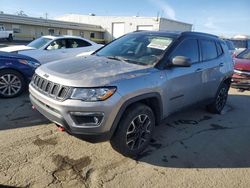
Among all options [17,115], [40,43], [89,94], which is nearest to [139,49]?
[89,94]

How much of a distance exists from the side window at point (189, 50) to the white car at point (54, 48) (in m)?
4.51

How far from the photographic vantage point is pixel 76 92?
10.0 feet

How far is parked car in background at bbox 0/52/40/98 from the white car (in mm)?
1926

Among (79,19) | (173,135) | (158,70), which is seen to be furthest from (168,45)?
(79,19)

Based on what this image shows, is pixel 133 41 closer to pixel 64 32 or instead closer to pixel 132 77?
pixel 132 77

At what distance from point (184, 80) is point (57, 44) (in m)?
5.98

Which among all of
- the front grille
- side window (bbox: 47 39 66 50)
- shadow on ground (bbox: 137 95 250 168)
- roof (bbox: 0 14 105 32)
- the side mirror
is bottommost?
shadow on ground (bbox: 137 95 250 168)

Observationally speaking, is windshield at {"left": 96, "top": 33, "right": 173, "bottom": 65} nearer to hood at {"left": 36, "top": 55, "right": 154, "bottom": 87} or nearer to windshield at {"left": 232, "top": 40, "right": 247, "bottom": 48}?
hood at {"left": 36, "top": 55, "right": 154, "bottom": 87}

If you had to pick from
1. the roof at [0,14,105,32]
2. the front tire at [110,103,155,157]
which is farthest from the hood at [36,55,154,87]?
the roof at [0,14,105,32]

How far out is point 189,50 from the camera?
4547 mm

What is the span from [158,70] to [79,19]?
56.9 meters

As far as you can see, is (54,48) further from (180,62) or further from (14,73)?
(180,62)

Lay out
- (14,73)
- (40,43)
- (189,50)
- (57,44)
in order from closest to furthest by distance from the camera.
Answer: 1. (189,50)
2. (14,73)
3. (57,44)
4. (40,43)

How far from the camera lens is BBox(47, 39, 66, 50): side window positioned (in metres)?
8.70
